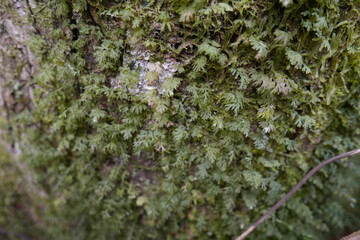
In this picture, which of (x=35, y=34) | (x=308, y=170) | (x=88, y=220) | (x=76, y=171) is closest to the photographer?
(x=35, y=34)

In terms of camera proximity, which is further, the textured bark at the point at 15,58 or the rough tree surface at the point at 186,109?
the textured bark at the point at 15,58

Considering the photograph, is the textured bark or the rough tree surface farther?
the textured bark

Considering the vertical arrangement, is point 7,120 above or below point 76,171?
above

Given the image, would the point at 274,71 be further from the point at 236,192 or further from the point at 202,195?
the point at 202,195

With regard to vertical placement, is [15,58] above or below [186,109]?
above

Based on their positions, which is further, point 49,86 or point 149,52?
point 49,86

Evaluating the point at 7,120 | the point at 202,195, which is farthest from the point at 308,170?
the point at 7,120

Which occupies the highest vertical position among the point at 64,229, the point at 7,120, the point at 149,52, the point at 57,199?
the point at 149,52

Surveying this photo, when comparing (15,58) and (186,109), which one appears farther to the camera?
(15,58)
